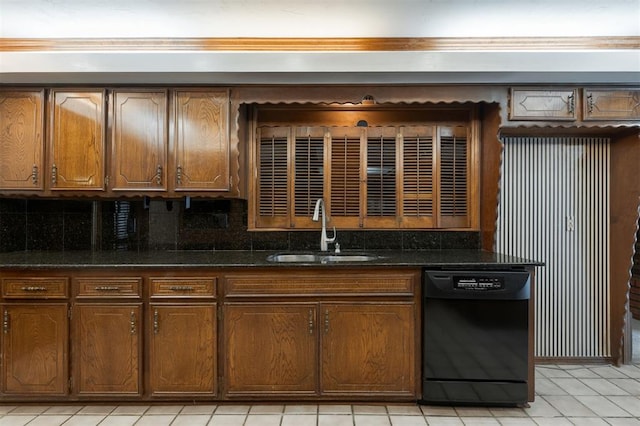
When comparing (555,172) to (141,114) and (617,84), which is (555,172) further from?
(141,114)

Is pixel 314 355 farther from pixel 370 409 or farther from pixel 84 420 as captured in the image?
pixel 84 420

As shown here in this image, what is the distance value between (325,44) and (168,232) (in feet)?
6.21

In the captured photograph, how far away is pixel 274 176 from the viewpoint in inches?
122

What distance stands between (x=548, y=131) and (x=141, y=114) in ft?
10.0

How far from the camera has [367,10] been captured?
2432 mm

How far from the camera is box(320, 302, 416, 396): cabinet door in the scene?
2.39 meters

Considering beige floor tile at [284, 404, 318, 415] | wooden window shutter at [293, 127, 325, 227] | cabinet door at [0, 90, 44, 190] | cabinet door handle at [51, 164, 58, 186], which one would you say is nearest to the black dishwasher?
beige floor tile at [284, 404, 318, 415]

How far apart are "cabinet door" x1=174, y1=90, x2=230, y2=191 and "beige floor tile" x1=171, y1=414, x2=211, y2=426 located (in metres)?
1.47

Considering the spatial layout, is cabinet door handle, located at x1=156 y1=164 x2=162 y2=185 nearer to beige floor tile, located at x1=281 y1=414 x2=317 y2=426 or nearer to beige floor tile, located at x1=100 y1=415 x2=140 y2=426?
beige floor tile, located at x1=100 y1=415 x2=140 y2=426

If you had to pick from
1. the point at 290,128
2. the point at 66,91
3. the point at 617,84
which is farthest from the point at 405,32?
the point at 66,91

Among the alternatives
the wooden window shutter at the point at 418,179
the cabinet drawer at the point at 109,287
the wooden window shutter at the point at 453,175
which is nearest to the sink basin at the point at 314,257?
the wooden window shutter at the point at 418,179

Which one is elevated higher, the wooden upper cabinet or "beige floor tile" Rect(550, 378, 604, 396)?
the wooden upper cabinet

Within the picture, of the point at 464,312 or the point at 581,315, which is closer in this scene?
the point at 464,312

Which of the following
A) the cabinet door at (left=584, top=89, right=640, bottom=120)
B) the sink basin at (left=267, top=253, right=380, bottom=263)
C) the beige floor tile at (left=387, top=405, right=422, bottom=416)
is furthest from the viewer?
the sink basin at (left=267, top=253, right=380, bottom=263)
